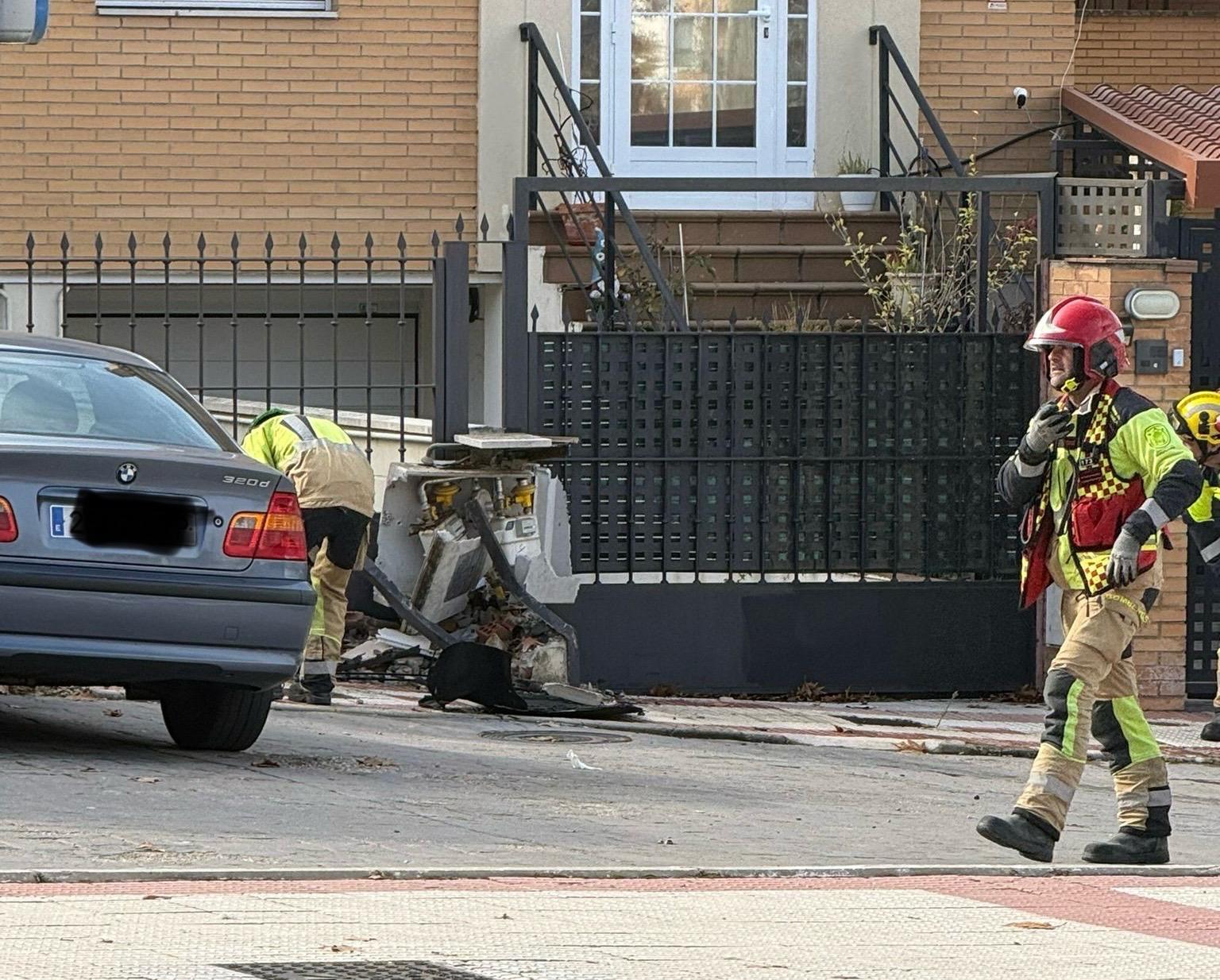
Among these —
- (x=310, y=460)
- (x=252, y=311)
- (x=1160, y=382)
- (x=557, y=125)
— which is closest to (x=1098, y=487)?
(x=310, y=460)

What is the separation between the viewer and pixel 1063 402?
7.72 meters

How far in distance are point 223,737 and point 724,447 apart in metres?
4.11

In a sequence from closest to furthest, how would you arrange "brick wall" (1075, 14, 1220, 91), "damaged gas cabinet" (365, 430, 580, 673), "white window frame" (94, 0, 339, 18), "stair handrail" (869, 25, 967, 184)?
"damaged gas cabinet" (365, 430, 580, 673)
"white window frame" (94, 0, 339, 18)
"stair handrail" (869, 25, 967, 184)
"brick wall" (1075, 14, 1220, 91)

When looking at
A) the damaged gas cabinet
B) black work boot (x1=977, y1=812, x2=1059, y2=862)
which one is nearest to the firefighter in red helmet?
black work boot (x1=977, y1=812, x2=1059, y2=862)

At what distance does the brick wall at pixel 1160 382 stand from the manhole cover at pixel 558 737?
10.9 feet

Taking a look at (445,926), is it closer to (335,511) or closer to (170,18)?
(335,511)

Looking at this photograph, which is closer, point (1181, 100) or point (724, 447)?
point (724, 447)

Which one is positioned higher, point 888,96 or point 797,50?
point 797,50

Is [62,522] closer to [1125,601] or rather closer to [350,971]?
[350,971]

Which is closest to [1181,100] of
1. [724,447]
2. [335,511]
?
[724,447]

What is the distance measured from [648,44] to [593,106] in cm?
62

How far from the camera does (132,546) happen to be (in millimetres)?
8219

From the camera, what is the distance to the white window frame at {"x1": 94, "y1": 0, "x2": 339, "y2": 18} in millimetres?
16672

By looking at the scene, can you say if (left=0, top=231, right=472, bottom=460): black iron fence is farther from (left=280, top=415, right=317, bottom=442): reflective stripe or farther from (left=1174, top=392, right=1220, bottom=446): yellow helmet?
(left=1174, top=392, right=1220, bottom=446): yellow helmet
